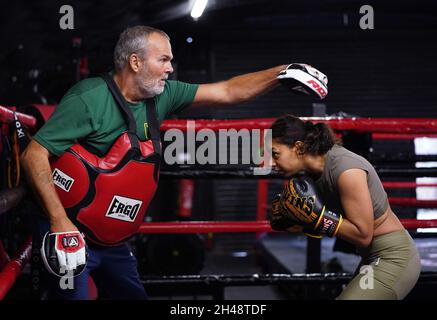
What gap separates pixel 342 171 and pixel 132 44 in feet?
2.85

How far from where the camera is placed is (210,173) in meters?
2.64

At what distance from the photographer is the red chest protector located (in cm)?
174

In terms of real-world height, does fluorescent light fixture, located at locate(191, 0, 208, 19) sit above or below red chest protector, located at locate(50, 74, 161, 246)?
above

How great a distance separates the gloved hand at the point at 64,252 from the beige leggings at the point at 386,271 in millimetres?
912

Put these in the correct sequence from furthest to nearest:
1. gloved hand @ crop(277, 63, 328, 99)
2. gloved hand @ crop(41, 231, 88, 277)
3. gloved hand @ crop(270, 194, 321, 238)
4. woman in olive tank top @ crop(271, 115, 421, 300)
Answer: gloved hand @ crop(270, 194, 321, 238), gloved hand @ crop(277, 63, 328, 99), woman in olive tank top @ crop(271, 115, 421, 300), gloved hand @ crop(41, 231, 88, 277)

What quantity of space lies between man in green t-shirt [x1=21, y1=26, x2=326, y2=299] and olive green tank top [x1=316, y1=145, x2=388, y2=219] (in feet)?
0.85

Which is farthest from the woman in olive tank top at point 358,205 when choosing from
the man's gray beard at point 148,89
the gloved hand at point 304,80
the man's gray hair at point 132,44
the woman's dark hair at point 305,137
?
the man's gray hair at point 132,44

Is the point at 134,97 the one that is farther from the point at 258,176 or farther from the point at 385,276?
the point at 385,276

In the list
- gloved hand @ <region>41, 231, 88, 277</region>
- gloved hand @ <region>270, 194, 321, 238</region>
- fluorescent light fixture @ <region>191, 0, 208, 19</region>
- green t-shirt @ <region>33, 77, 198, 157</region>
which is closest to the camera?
gloved hand @ <region>41, 231, 88, 277</region>

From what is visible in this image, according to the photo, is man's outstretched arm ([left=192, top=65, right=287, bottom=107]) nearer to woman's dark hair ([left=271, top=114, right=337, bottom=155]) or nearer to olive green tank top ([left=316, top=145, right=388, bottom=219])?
woman's dark hair ([left=271, top=114, right=337, bottom=155])

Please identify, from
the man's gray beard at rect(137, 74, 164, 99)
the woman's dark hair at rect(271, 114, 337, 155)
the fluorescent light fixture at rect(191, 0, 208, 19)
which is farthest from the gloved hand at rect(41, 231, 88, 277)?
the fluorescent light fixture at rect(191, 0, 208, 19)

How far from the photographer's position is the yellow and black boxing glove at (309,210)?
6.17 feet

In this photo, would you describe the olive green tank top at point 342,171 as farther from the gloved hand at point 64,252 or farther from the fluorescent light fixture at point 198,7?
the fluorescent light fixture at point 198,7
